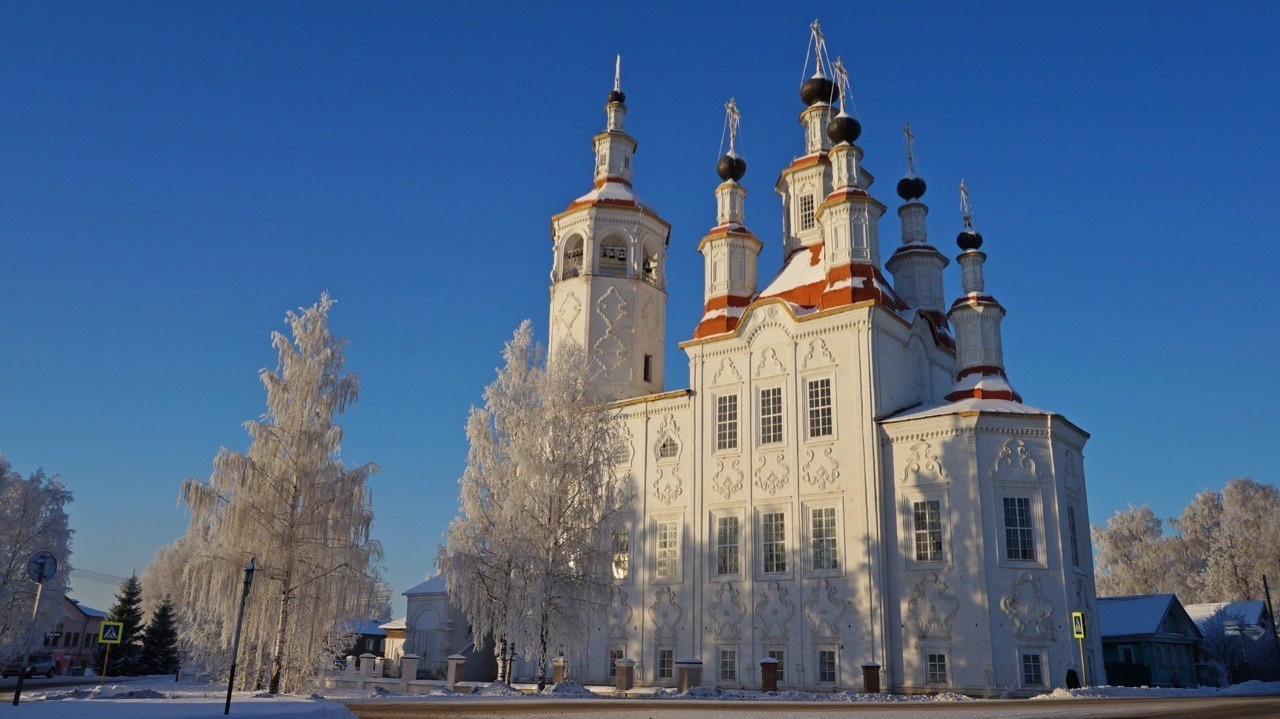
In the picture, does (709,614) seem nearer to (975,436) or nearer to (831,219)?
(975,436)

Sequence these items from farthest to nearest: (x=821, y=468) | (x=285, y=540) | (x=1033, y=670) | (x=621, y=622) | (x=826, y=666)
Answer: (x=621, y=622)
(x=821, y=468)
(x=826, y=666)
(x=1033, y=670)
(x=285, y=540)

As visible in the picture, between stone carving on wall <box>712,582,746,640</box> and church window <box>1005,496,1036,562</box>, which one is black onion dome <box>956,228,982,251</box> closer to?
church window <box>1005,496,1036,562</box>

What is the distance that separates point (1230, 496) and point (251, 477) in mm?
51787

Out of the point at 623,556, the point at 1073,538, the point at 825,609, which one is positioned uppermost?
the point at 1073,538

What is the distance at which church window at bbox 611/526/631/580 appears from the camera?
102ft

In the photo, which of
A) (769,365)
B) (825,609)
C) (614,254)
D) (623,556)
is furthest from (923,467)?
(614,254)

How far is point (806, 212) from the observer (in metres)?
35.1

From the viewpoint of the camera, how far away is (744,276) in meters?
34.1

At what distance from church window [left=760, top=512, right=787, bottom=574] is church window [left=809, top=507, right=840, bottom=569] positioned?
968mm

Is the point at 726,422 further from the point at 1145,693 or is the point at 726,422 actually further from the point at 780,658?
the point at 1145,693

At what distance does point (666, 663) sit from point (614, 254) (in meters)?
16.2

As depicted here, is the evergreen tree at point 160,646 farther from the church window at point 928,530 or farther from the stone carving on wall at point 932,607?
the church window at point 928,530

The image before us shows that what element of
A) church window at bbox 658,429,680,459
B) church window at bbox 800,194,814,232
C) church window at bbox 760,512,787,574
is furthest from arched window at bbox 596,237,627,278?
church window at bbox 760,512,787,574

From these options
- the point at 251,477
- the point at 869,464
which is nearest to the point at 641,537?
the point at 869,464
